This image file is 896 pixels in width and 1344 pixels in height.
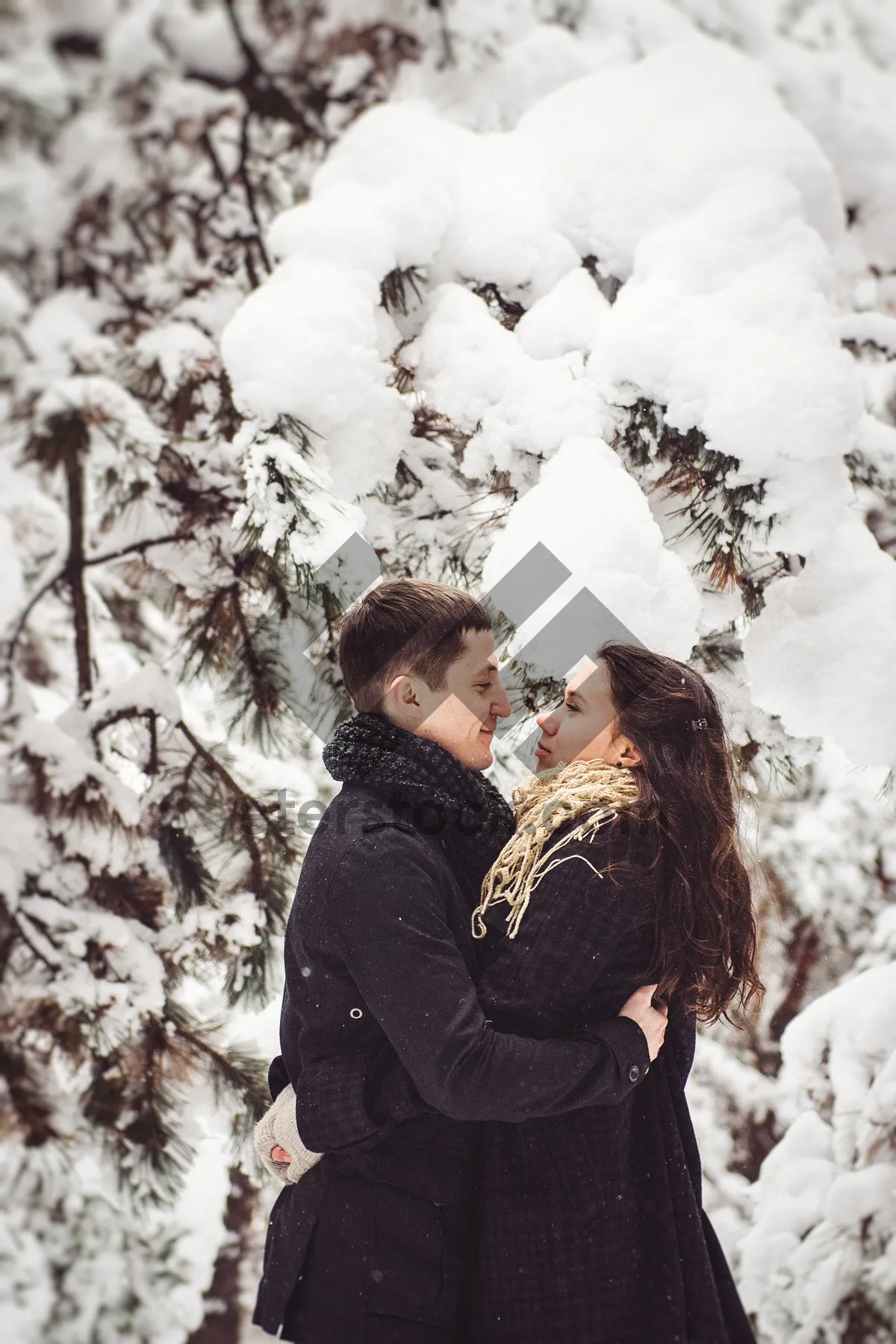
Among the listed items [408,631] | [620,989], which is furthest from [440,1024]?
[408,631]

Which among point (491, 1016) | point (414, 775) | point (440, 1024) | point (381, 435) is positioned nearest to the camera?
point (440, 1024)

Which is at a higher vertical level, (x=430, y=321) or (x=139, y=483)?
(x=430, y=321)

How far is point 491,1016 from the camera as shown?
5.22ft

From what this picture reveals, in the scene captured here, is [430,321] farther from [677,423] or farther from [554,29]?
[554,29]

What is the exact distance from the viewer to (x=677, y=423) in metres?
1.89

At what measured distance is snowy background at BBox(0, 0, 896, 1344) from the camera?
1.91 metres

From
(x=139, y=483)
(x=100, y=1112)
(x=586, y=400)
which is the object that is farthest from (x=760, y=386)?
(x=100, y=1112)

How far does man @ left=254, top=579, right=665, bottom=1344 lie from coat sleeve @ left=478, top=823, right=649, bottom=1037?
68 mm

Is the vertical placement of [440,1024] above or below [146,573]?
below

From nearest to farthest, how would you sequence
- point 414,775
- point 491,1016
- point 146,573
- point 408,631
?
point 491,1016 < point 414,775 < point 408,631 < point 146,573

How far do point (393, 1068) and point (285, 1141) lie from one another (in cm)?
28

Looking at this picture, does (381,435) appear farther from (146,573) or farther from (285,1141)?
(285,1141)

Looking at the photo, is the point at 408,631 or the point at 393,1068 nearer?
the point at 393,1068

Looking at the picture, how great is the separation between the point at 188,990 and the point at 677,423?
6.93 feet
